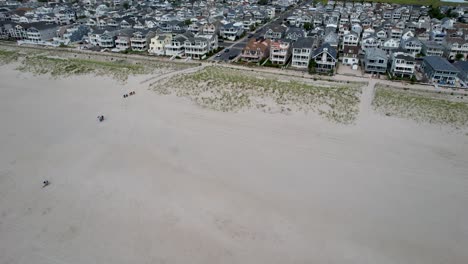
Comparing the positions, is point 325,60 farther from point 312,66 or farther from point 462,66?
point 462,66

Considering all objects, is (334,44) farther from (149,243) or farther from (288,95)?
(149,243)

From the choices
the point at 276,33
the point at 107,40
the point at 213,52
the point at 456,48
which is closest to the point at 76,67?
the point at 107,40

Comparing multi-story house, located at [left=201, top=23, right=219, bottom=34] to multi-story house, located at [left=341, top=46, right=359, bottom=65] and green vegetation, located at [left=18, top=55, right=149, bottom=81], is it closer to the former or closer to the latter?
green vegetation, located at [left=18, top=55, right=149, bottom=81]

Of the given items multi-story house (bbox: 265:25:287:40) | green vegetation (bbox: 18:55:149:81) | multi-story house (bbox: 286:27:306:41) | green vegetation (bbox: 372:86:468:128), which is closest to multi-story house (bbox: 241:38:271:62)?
multi-story house (bbox: 286:27:306:41)

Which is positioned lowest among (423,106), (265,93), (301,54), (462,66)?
(423,106)

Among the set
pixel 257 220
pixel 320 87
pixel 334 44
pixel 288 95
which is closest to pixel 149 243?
pixel 257 220
